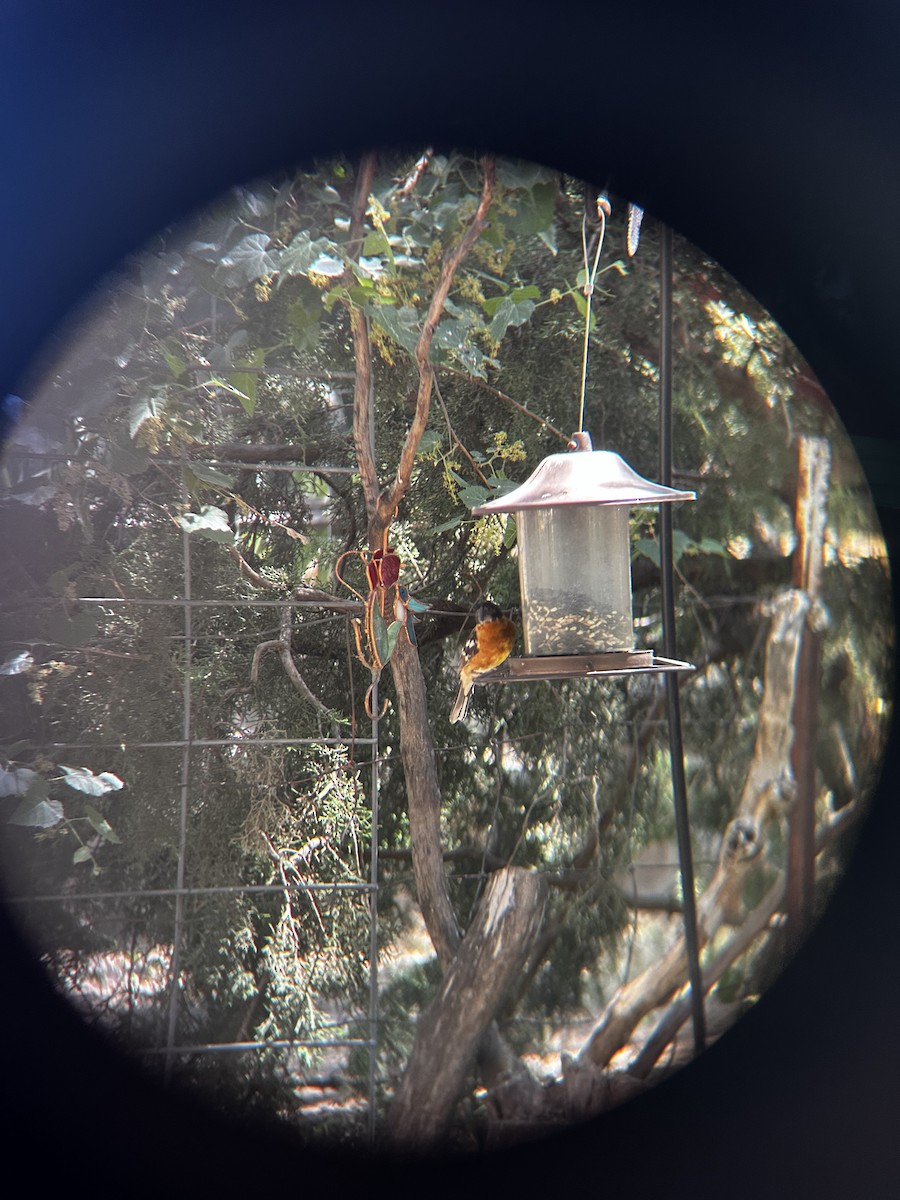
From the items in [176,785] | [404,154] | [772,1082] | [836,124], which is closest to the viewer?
[836,124]

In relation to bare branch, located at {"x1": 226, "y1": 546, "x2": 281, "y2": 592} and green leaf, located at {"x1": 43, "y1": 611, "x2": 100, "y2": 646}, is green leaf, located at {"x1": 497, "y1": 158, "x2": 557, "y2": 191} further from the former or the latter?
green leaf, located at {"x1": 43, "y1": 611, "x2": 100, "y2": 646}

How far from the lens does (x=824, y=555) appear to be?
1970 mm

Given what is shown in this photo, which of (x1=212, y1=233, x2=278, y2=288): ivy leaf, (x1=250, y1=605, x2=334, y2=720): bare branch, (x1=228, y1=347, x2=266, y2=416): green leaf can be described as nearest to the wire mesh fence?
(x1=250, y1=605, x2=334, y2=720): bare branch

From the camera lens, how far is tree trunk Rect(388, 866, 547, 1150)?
1.92m

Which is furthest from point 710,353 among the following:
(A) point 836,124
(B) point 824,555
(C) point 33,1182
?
(C) point 33,1182

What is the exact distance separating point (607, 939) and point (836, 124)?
194 cm

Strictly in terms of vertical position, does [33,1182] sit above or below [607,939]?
above

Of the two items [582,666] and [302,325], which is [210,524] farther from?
[582,666]

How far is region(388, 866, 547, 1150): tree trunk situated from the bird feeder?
0.76 m

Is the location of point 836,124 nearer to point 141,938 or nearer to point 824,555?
point 824,555

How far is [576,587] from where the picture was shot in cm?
135

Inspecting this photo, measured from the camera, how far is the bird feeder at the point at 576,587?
4.01 feet

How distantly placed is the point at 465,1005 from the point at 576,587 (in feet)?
3.56

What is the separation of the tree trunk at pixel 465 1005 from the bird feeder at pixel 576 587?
756 mm
